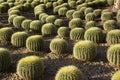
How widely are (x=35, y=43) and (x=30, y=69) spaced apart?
2209mm

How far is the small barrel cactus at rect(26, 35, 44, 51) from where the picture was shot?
9.66 metres

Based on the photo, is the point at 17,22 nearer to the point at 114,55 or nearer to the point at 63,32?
the point at 63,32

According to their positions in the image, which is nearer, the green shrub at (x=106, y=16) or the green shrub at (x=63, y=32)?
the green shrub at (x=63, y=32)

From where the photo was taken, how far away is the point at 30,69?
7.62 metres

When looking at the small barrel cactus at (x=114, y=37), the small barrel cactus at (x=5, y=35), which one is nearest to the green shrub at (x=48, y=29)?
the small barrel cactus at (x=5, y=35)

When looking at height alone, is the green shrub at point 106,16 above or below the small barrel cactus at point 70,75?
above

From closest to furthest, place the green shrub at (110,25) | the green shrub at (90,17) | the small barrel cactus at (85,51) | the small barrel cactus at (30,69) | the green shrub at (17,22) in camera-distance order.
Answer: the small barrel cactus at (30,69) < the small barrel cactus at (85,51) < the green shrub at (110,25) < the green shrub at (17,22) < the green shrub at (90,17)

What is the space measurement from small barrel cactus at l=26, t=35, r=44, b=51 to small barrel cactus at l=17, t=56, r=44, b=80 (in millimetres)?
1968

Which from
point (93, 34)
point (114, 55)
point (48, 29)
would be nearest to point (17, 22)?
point (48, 29)

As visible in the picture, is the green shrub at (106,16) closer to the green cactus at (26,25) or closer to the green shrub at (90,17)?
the green shrub at (90,17)

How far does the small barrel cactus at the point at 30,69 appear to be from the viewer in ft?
25.0

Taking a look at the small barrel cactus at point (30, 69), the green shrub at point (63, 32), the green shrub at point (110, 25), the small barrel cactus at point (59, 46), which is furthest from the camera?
the green shrub at point (110, 25)

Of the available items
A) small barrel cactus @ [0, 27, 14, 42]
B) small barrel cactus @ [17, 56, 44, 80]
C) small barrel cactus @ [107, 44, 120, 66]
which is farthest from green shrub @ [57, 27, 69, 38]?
small barrel cactus @ [17, 56, 44, 80]

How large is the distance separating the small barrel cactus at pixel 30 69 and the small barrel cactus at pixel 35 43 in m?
1.97
